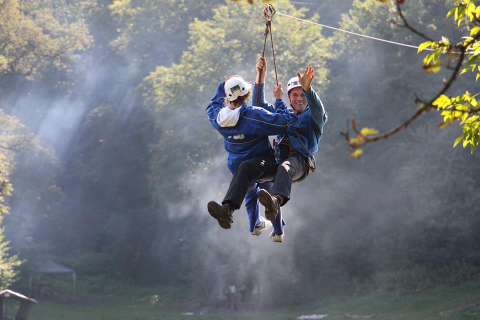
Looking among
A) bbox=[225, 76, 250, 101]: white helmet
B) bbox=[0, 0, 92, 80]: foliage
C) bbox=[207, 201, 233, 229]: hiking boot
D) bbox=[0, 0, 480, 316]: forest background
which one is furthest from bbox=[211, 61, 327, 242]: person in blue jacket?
bbox=[0, 0, 92, 80]: foliage

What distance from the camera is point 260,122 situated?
733 cm

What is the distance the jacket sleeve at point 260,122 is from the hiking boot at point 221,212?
81 cm

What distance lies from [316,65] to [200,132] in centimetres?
611

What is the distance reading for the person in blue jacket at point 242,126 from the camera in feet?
24.1

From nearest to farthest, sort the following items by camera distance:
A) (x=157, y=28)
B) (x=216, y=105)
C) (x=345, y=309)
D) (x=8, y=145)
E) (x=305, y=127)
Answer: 1. (x=305, y=127)
2. (x=216, y=105)
3. (x=345, y=309)
4. (x=8, y=145)
5. (x=157, y=28)

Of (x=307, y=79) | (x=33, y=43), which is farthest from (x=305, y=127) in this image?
(x=33, y=43)

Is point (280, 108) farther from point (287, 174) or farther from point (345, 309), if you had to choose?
point (345, 309)

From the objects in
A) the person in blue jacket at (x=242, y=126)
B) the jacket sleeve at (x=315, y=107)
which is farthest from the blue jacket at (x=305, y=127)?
the person in blue jacket at (x=242, y=126)

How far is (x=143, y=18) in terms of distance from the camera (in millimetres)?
46375

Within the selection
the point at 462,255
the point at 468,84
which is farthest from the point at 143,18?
the point at 462,255

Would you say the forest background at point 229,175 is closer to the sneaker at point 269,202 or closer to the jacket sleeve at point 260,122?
the jacket sleeve at point 260,122

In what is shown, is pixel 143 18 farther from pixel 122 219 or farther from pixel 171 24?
pixel 122 219

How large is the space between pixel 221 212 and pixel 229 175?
2701cm

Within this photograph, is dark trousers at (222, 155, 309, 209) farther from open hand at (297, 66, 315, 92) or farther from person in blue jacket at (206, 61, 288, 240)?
open hand at (297, 66, 315, 92)
